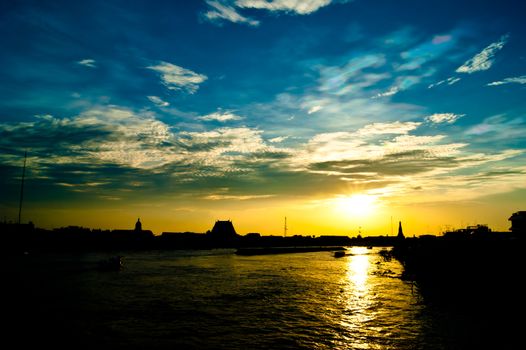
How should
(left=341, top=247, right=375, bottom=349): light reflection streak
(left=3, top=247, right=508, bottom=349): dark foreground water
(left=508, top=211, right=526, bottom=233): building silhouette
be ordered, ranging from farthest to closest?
(left=508, top=211, right=526, bottom=233): building silhouette → (left=341, top=247, right=375, bottom=349): light reflection streak → (left=3, top=247, right=508, bottom=349): dark foreground water

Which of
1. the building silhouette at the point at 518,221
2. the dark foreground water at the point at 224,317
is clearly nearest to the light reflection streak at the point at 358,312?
the dark foreground water at the point at 224,317

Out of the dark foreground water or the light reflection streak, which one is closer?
the dark foreground water

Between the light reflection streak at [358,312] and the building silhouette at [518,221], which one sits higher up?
the building silhouette at [518,221]

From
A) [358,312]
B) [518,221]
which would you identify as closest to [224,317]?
[358,312]

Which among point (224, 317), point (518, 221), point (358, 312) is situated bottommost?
point (358, 312)

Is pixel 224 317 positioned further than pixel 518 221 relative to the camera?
No

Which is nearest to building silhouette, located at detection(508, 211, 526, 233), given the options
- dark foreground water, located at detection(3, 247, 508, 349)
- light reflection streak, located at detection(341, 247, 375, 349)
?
dark foreground water, located at detection(3, 247, 508, 349)

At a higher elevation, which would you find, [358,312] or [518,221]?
[518,221]

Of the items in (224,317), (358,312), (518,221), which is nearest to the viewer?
(224,317)

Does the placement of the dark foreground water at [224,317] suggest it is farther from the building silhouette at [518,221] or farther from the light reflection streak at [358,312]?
the building silhouette at [518,221]

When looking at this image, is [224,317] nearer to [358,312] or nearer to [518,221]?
[358,312]

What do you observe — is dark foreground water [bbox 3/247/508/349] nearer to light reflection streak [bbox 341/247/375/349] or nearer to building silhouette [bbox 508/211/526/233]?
light reflection streak [bbox 341/247/375/349]

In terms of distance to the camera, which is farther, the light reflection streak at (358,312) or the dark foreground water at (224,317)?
the light reflection streak at (358,312)

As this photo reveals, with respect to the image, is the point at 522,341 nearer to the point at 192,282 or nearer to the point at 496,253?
the point at 496,253
